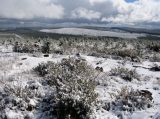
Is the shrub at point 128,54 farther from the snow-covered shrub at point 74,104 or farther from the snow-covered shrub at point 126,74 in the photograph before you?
the snow-covered shrub at point 74,104

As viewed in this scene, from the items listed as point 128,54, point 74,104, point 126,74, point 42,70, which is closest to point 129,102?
point 74,104

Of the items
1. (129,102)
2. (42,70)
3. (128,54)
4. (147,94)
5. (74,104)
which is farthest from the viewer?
(128,54)

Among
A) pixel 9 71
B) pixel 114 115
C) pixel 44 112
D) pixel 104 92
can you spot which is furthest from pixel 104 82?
pixel 9 71

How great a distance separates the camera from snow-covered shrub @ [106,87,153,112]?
8625mm

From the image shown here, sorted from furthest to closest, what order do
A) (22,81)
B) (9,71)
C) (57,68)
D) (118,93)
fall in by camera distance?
1. (9,71)
2. (57,68)
3. (22,81)
4. (118,93)

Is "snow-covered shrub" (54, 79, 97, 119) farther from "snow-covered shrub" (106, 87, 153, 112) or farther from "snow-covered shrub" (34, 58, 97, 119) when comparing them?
"snow-covered shrub" (106, 87, 153, 112)

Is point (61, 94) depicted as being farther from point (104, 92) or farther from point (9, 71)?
point (9, 71)

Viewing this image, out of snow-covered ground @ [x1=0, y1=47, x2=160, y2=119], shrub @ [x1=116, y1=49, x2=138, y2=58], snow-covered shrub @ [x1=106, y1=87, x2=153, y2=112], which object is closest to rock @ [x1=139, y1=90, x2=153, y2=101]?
snow-covered shrub @ [x1=106, y1=87, x2=153, y2=112]

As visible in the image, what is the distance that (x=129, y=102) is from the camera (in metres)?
8.76

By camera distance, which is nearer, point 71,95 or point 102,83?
point 71,95

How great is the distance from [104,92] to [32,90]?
8.86 feet

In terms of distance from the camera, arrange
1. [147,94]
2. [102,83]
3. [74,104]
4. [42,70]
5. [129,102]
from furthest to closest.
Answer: [42,70] → [102,83] → [147,94] → [129,102] → [74,104]

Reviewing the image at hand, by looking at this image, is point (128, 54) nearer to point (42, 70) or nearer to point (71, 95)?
point (42, 70)

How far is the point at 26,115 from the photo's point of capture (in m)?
8.09
